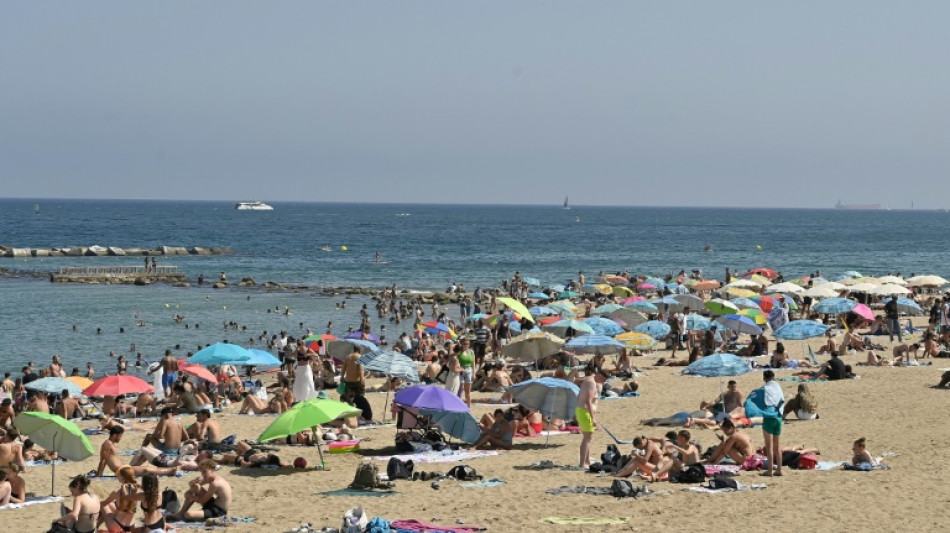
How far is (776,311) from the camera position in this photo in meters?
30.4

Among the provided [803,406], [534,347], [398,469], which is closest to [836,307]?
[534,347]

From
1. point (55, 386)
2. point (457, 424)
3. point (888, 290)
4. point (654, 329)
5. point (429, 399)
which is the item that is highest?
point (888, 290)

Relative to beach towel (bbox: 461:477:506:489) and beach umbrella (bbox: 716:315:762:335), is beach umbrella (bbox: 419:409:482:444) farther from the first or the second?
beach umbrella (bbox: 716:315:762:335)

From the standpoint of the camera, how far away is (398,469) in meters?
13.1

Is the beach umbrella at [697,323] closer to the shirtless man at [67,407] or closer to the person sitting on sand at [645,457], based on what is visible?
the person sitting on sand at [645,457]

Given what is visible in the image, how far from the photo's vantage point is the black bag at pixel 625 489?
12.1 m

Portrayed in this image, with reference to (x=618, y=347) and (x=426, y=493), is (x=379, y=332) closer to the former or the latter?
(x=618, y=347)

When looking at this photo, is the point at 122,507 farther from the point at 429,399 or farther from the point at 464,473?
the point at 429,399

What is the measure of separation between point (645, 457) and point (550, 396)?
2.27m

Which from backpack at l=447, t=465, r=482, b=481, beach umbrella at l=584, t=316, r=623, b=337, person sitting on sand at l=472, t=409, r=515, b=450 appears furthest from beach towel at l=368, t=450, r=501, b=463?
beach umbrella at l=584, t=316, r=623, b=337

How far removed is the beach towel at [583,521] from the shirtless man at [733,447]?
2.93 metres

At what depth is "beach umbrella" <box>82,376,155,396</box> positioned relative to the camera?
17.7m

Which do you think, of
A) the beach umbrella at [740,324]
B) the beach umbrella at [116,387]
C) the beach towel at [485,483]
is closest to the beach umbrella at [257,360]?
the beach umbrella at [116,387]

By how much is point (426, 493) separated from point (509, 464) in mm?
2103
